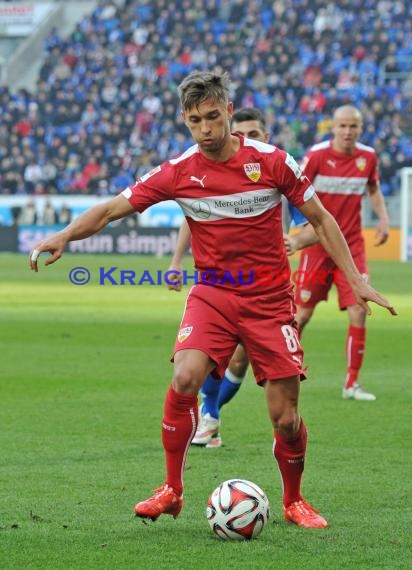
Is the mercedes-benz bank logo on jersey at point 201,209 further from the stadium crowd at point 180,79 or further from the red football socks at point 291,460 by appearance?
the stadium crowd at point 180,79

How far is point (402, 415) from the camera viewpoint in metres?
9.46

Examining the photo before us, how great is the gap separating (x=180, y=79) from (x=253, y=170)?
36.9 meters

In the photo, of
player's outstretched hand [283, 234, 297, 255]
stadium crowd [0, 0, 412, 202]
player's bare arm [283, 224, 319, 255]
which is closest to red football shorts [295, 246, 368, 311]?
player's bare arm [283, 224, 319, 255]

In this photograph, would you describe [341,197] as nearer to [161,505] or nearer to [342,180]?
[342,180]

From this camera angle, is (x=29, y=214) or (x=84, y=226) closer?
(x=84, y=226)

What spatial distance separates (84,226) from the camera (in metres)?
5.74

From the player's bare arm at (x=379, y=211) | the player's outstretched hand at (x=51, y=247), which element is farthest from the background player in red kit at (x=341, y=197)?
the player's outstretched hand at (x=51, y=247)

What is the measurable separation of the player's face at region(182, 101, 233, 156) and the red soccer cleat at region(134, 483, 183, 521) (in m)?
1.63

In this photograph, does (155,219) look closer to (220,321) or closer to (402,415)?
(402,415)

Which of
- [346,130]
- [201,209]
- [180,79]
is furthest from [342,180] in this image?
[180,79]

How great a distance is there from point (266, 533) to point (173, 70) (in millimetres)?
38962

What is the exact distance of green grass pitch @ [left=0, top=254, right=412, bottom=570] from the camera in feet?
17.1

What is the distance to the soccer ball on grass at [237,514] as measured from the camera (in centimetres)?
546

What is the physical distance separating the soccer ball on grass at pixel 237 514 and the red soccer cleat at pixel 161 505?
197 mm
